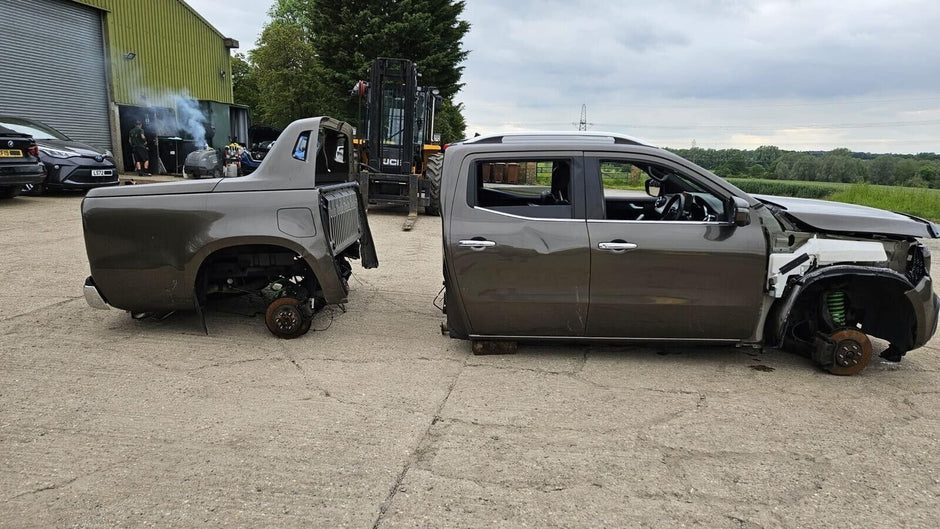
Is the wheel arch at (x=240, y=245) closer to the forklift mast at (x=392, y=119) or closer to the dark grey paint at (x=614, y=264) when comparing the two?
the dark grey paint at (x=614, y=264)

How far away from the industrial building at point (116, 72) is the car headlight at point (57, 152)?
17.6 feet

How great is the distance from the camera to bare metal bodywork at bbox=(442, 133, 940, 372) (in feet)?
14.4

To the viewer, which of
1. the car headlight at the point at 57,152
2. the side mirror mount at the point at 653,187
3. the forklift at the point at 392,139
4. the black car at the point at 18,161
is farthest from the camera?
the forklift at the point at 392,139

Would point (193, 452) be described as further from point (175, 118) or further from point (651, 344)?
point (175, 118)

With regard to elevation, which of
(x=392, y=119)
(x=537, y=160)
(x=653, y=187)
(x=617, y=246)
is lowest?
(x=617, y=246)

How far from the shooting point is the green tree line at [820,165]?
1440 inches

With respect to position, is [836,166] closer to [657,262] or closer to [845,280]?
[845,280]

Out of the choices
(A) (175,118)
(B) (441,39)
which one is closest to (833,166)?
(B) (441,39)

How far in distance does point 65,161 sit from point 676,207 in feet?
45.9

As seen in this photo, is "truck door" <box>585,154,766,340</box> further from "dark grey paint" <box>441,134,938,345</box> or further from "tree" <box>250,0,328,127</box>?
"tree" <box>250,0,328,127</box>

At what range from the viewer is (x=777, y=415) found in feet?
12.6

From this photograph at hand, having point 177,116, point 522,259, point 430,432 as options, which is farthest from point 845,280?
point 177,116

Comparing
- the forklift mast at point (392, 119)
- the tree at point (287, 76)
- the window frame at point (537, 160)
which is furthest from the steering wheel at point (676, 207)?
the tree at point (287, 76)

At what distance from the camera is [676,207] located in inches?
199
